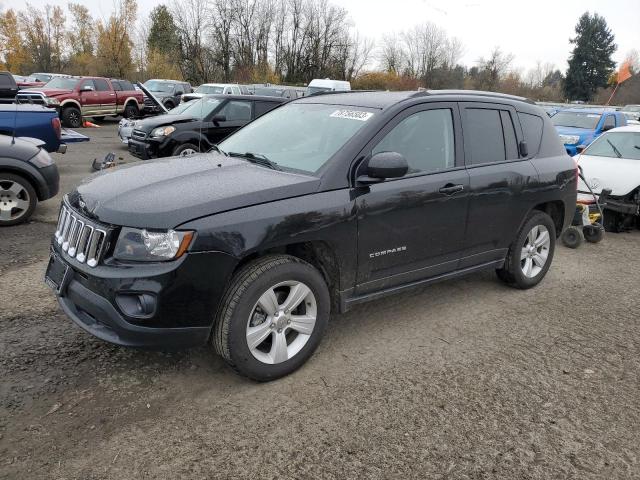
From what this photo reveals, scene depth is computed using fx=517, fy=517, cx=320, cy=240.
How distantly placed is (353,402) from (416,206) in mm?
1511

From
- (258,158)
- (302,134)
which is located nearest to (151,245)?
(258,158)

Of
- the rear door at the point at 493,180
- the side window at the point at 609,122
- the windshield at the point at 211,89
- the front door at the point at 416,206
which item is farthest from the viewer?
the windshield at the point at 211,89

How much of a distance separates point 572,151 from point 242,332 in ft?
38.9

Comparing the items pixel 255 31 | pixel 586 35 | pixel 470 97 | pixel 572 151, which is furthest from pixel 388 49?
pixel 470 97

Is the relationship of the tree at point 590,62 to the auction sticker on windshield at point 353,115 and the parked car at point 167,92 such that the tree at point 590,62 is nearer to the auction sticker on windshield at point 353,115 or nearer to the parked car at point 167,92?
the parked car at point 167,92

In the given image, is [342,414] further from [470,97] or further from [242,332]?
[470,97]

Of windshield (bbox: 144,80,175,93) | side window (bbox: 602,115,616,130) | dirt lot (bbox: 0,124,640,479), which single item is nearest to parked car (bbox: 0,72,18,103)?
windshield (bbox: 144,80,175,93)

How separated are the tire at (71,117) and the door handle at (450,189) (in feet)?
64.5

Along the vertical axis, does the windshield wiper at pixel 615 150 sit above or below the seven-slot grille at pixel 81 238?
above

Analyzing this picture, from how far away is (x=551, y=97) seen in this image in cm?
6056

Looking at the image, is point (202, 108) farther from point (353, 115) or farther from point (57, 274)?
point (57, 274)

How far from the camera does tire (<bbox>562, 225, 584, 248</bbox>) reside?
699cm

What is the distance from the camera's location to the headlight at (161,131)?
1086cm


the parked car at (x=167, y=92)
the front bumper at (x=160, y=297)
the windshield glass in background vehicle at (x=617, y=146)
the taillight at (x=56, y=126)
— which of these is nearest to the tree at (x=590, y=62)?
the parked car at (x=167, y=92)
